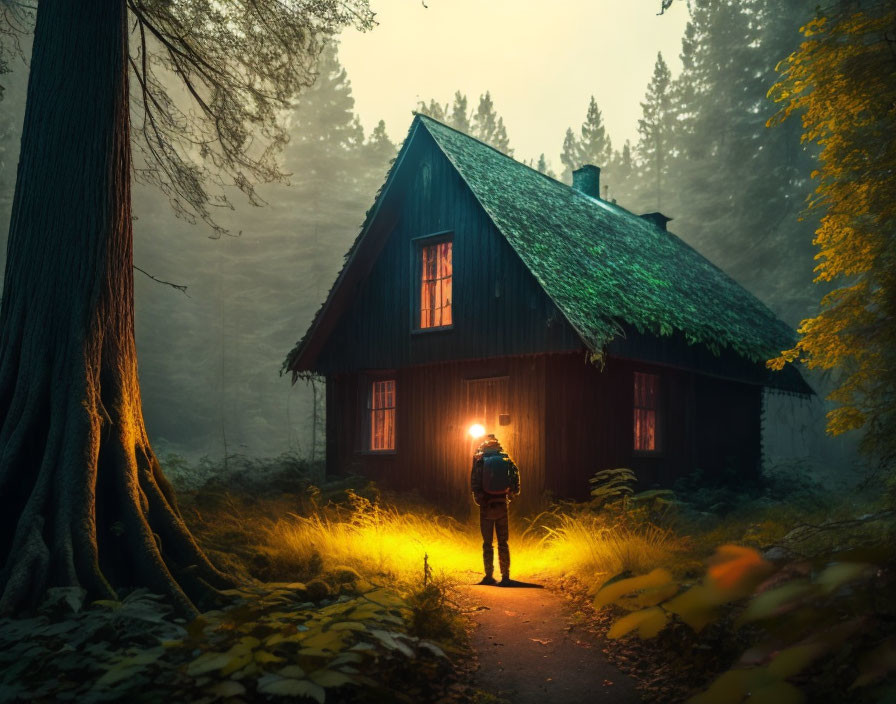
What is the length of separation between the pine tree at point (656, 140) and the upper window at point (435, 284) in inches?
1573

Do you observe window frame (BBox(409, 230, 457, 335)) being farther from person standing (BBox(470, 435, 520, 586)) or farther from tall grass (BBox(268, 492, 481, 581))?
person standing (BBox(470, 435, 520, 586))

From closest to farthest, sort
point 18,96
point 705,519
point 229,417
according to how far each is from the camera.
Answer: point 705,519
point 18,96
point 229,417

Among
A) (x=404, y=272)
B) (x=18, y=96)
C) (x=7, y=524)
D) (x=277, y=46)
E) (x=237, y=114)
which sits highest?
(x=18, y=96)

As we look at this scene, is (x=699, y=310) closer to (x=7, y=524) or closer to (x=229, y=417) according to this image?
(x=7, y=524)

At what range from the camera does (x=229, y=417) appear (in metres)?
43.6

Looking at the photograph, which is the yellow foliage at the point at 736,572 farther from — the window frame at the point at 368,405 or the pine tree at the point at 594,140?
the pine tree at the point at 594,140

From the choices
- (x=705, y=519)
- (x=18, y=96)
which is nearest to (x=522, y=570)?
(x=705, y=519)

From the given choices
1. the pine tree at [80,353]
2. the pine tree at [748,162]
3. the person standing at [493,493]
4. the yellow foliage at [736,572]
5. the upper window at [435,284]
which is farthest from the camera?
the pine tree at [748,162]

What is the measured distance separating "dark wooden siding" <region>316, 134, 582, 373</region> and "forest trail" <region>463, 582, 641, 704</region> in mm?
5485

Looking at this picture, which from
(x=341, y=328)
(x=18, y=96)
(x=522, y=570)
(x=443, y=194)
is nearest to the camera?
(x=522, y=570)

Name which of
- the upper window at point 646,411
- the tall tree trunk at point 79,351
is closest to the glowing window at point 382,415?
the upper window at point 646,411

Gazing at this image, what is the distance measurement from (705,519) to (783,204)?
82.9 ft

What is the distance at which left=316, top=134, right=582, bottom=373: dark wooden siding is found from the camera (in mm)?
12617

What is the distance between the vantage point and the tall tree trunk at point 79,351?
224 inches
